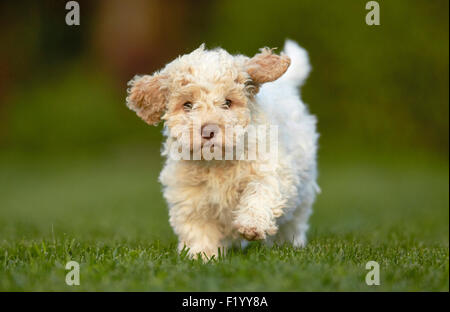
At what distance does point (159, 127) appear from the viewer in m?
17.0

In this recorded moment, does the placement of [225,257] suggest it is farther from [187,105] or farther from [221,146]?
[187,105]

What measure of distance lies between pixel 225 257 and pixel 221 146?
0.66 metres

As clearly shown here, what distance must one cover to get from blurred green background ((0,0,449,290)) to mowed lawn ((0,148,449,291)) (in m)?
0.09

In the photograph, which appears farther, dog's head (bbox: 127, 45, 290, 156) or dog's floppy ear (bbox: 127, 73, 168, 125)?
dog's floppy ear (bbox: 127, 73, 168, 125)

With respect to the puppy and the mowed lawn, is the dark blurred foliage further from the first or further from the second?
the puppy

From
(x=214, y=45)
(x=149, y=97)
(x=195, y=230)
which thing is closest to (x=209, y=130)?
(x=149, y=97)

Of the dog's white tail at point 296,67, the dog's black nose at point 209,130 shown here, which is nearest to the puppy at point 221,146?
the dog's black nose at point 209,130

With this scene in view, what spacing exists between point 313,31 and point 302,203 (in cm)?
1159

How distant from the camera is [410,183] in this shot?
12.7m

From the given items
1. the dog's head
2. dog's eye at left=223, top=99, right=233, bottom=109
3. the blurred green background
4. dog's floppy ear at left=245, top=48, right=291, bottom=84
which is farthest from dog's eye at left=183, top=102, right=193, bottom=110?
the blurred green background

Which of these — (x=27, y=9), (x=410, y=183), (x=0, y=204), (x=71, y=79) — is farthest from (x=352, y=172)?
(x=27, y=9)

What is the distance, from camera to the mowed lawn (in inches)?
134
